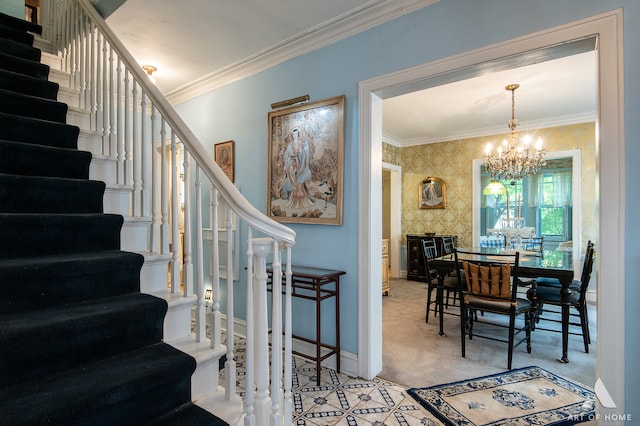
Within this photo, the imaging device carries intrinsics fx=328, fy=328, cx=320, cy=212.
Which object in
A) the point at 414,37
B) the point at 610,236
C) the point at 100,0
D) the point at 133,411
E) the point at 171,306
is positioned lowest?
the point at 133,411

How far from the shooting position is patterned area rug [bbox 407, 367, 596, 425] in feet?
6.68

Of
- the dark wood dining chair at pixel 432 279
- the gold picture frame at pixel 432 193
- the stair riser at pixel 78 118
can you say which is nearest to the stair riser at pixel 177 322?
the stair riser at pixel 78 118

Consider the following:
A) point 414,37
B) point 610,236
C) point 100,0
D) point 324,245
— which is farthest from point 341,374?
point 100,0

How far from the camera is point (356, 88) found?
268cm

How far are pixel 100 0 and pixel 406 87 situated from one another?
8.21 ft

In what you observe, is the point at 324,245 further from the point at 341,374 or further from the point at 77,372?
the point at 77,372

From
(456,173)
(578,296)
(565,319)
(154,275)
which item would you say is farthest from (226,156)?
(456,173)

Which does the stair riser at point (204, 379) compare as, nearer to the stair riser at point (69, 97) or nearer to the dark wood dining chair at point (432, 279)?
the stair riser at point (69, 97)

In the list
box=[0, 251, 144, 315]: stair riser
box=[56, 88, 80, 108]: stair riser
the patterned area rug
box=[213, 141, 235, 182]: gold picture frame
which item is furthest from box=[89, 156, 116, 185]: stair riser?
the patterned area rug

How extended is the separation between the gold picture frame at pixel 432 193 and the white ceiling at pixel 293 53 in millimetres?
1426

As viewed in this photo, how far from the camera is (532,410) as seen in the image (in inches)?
83.8

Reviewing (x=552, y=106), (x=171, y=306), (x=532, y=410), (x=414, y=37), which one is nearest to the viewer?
(x=171, y=306)

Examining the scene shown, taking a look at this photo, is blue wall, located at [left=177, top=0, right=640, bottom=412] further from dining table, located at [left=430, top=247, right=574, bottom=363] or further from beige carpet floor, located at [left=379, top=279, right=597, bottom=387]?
dining table, located at [left=430, top=247, right=574, bottom=363]

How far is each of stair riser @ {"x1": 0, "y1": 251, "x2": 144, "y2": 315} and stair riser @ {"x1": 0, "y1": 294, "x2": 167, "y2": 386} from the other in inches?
2.9
